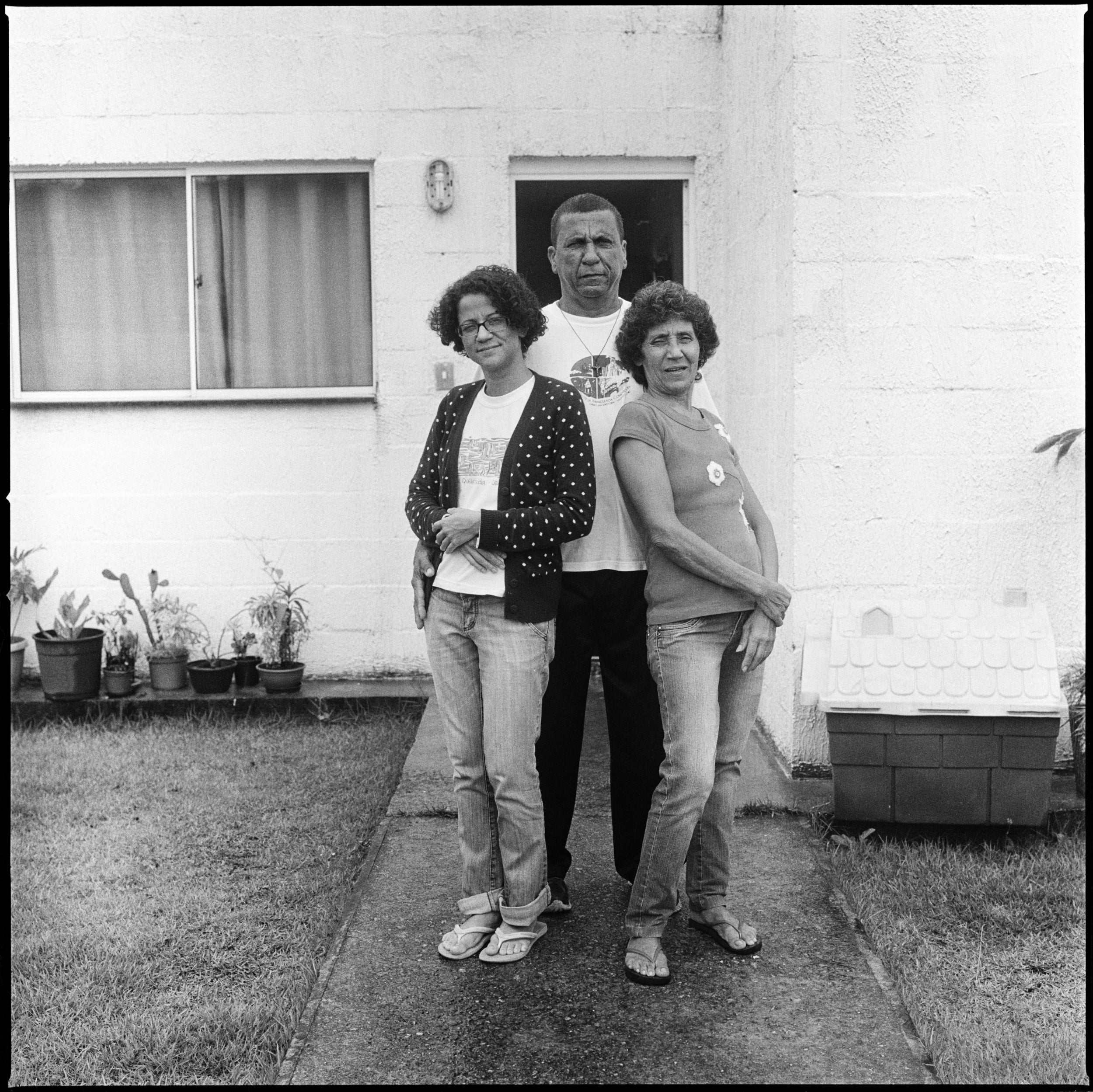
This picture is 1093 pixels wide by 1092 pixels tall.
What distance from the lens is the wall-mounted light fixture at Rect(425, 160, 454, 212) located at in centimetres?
616

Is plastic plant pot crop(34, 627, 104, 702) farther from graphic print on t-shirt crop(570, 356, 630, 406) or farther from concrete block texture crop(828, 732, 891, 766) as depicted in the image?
concrete block texture crop(828, 732, 891, 766)

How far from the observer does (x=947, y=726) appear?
414 cm

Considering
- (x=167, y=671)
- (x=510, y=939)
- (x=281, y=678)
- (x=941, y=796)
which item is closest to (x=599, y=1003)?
(x=510, y=939)

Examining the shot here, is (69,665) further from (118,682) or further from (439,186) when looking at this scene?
(439,186)

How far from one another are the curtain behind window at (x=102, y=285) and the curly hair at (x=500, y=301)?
3.74 meters

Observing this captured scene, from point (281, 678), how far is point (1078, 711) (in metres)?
3.74

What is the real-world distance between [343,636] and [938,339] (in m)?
3.46

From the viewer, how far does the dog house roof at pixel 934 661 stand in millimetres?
4137

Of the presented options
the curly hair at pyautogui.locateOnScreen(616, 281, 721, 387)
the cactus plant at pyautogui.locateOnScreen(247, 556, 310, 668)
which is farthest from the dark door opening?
the curly hair at pyautogui.locateOnScreen(616, 281, 721, 387)

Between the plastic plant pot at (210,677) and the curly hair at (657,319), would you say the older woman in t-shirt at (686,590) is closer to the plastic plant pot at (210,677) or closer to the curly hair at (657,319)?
the curly hair at (657,319)

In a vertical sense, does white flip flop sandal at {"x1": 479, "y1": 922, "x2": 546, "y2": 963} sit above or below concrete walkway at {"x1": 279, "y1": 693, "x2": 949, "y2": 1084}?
above

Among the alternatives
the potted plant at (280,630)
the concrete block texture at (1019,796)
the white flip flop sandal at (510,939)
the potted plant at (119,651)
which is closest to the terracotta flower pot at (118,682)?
the potted plant at (119,651)

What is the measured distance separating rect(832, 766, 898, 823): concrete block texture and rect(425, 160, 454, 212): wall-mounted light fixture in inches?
141

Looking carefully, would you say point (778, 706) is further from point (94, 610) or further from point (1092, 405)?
point (94, 610)
